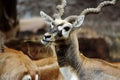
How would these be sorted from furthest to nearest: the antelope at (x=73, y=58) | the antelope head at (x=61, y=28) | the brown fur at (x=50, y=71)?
the brown fur at (x=50, y=71) → the antelope at (x=73, y=58) → the antelope head at (x=61, y=28)

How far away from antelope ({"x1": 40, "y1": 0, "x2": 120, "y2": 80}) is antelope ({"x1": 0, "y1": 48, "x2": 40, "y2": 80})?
0.52m

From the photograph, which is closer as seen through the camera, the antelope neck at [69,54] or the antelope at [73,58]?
the antelope at [73,58]

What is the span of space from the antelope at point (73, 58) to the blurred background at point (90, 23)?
637 centimetres

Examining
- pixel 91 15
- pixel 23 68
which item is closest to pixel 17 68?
pixel 23 68

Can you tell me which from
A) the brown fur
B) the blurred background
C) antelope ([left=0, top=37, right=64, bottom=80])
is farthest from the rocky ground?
antelope ([left=0, top=37, right=64, bottom=80])

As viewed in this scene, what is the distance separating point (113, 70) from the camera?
10.1 meters

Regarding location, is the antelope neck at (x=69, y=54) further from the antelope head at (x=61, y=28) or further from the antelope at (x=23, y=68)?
the antelope at (x=23, y=68)

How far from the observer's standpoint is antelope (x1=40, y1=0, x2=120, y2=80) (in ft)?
31.8

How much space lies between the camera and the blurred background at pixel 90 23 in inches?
664

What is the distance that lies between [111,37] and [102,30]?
1.59 meters

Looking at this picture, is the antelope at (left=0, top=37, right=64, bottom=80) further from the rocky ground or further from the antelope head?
the rocky ground

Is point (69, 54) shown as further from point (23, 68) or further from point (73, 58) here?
point (23, 68)

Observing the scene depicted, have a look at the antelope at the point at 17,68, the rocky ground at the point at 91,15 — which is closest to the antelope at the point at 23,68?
the antelope at the point at 17,68

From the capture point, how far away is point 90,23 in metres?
21.5
